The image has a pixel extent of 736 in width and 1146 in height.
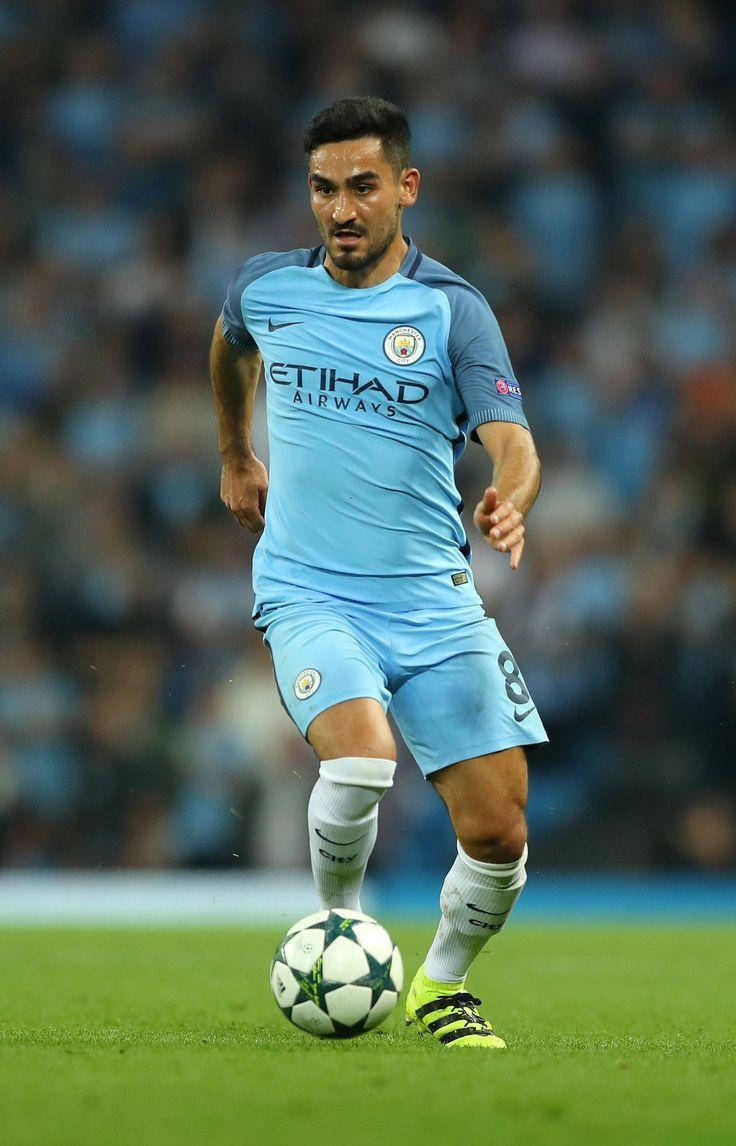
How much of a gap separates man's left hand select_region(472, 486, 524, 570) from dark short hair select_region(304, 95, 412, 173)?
121 centimetres

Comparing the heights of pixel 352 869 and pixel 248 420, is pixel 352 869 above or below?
below

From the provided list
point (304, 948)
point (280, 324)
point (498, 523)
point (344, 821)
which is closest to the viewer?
point (498, 523)

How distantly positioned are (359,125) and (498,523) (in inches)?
52.4

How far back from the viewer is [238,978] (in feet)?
22.1

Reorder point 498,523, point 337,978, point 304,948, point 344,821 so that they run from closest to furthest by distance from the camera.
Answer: point 498,523
point 337,978
point 304,948
point 344,821

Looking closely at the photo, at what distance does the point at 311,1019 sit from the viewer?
4.33m

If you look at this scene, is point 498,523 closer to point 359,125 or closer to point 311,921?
point 311,921

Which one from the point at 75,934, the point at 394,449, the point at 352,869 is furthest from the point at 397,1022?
the point at 75,934

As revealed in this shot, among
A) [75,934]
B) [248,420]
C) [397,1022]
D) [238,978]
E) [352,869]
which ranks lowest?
[75,934]

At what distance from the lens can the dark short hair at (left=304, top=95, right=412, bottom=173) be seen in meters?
4.84

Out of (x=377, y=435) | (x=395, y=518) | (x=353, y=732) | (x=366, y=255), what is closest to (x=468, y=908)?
(x=353, y=732)

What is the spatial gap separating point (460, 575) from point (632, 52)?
9.95 metres

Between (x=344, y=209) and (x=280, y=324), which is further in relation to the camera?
(x=280, y=324)

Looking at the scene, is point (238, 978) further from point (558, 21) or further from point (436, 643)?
point (558, 21)
